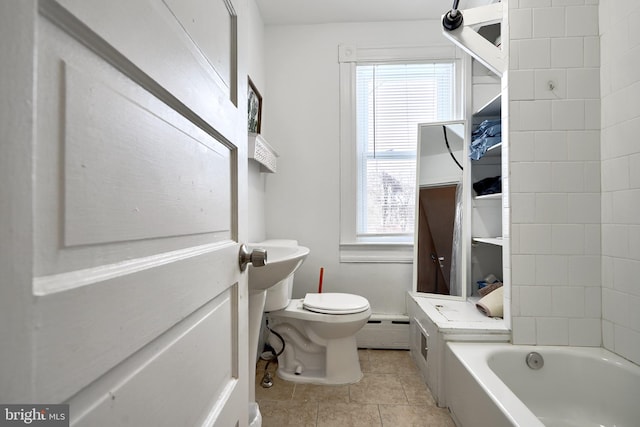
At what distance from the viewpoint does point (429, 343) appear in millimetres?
1721

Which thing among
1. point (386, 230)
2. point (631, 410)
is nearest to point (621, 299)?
point (631, 410)

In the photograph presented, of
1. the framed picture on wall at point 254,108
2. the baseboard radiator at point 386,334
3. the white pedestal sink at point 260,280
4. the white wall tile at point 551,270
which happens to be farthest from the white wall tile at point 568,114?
the framed picture on wall at point 254,108

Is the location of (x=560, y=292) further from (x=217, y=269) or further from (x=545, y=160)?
(x=217, y=269)

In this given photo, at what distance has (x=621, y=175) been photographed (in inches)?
52.3

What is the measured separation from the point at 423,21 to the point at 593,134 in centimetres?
144

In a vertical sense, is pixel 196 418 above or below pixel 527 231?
below

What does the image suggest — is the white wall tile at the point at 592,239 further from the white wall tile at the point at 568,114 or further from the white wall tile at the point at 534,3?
the white wall tile at the point at 534,3

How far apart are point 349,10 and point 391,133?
927 millimetres

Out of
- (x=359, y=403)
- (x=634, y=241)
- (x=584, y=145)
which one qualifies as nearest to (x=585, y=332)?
(x=634, y=241)

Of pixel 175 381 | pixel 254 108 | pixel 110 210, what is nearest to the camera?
pixel 110 210

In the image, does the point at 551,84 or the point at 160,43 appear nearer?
the point at 160,43

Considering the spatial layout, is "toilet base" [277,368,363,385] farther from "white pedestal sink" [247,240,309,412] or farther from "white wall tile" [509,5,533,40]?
"white wall tile" [509,5,533,40]

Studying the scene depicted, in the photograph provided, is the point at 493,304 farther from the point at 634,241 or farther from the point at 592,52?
the point at 592,52

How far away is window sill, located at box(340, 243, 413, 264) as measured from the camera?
2291 millimetres
